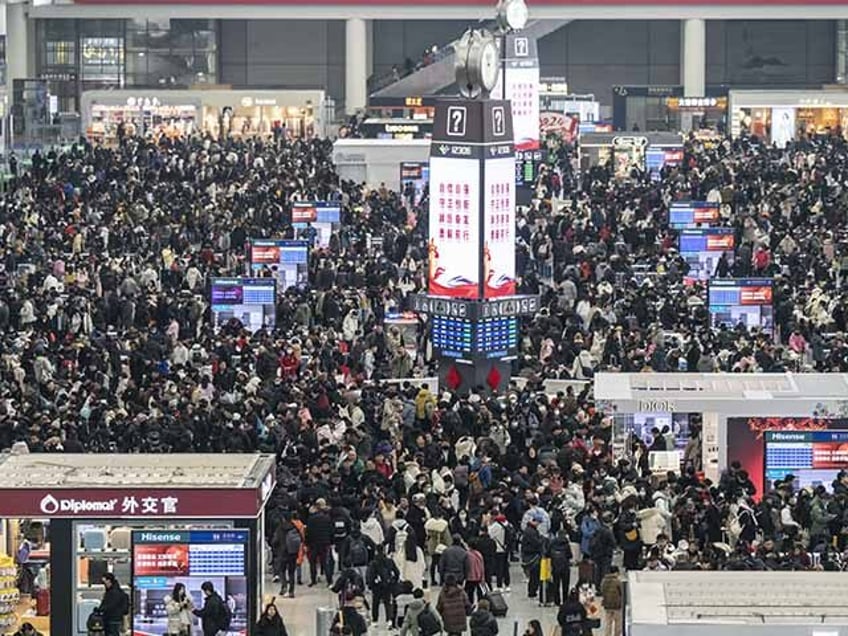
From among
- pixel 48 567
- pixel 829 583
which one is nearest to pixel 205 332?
pixel 48 567

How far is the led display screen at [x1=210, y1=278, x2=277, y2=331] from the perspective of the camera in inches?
1505

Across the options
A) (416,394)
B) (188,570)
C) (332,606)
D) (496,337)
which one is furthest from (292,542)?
(496,337)

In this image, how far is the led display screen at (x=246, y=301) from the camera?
38.2m

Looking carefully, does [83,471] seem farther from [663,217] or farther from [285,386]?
[663,217]

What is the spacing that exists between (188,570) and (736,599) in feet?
18.4

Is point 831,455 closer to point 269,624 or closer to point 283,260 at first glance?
point 269,624

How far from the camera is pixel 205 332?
3722 centimetres

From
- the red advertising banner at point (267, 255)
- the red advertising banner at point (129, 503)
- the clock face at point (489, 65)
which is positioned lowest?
the red advertising banner at point (129, 503)

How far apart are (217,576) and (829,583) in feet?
18.4

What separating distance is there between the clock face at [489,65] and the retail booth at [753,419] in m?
8.57

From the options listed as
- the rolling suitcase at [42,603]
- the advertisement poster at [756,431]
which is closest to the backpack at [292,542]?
the rolling suitcase at [42,603]

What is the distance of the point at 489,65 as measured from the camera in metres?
36.5

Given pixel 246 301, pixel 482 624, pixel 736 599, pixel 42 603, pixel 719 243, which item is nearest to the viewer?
pixel 736 599

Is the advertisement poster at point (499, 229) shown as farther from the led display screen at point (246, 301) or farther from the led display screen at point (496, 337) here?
the led display screen at point (246, 301)
